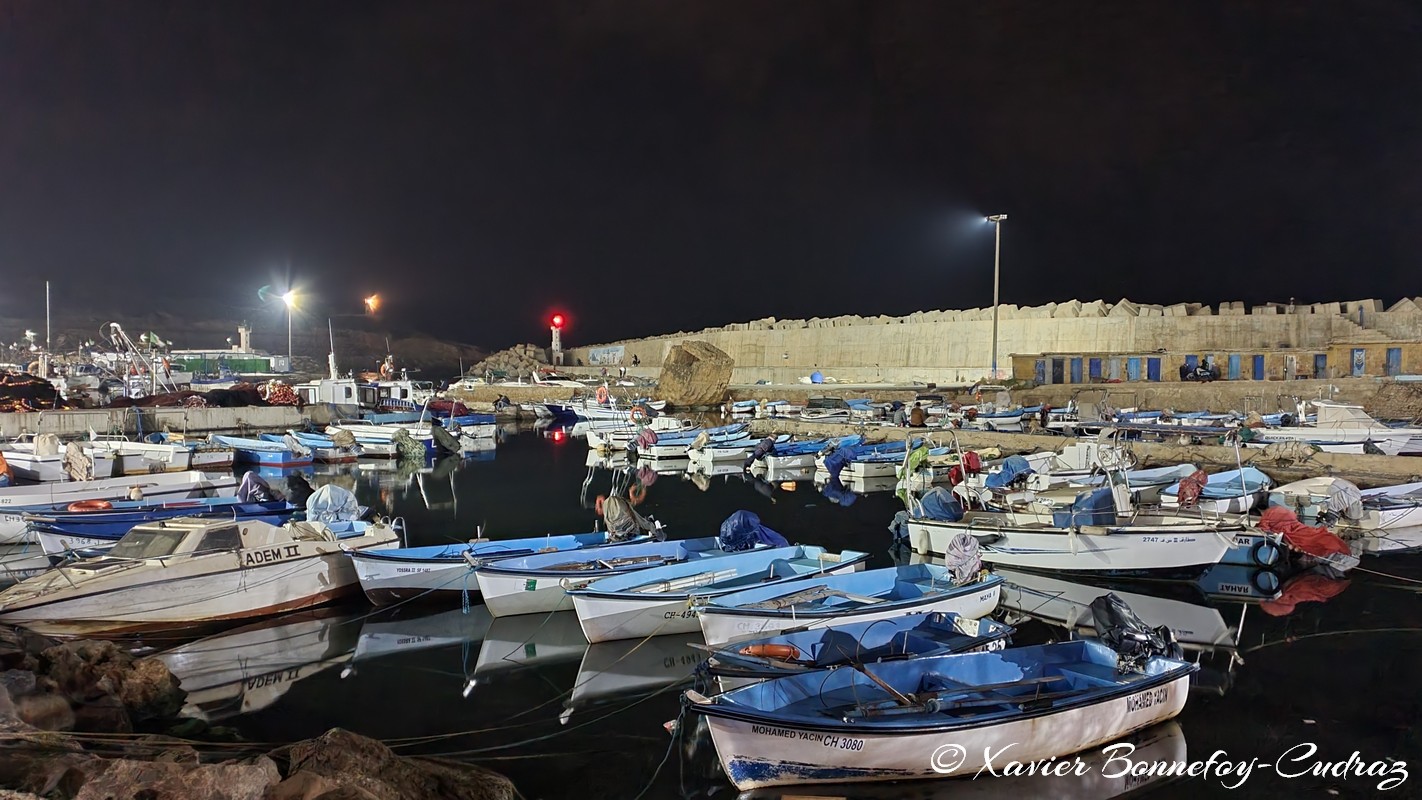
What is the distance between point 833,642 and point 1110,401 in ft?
105

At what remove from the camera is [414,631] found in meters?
11.2

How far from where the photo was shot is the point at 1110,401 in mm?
35719

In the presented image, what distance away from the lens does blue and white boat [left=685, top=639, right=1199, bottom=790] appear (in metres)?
6.33

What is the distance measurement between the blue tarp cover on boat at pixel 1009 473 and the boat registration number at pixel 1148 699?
35.5 ft

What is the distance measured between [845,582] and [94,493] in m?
16.4

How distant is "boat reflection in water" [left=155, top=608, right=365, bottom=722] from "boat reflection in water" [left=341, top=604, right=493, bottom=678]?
0.21m

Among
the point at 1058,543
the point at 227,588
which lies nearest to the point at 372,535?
the point at 227,588

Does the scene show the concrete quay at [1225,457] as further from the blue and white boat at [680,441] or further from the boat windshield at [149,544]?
the boat windshield at [149,544]

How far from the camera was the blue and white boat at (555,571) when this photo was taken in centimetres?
1117

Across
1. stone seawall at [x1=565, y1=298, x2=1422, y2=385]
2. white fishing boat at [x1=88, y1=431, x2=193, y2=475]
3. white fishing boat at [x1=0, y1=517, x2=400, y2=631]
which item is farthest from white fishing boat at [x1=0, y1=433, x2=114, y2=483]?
stone seawall at [x1=565, y1=298, x2=1422, y2=385]

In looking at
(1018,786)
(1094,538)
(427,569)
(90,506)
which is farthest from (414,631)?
(1094,538)

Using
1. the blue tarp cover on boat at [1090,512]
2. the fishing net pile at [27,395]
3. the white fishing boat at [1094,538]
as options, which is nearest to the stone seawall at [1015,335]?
the blue tarp cover on boat at [1090,512]

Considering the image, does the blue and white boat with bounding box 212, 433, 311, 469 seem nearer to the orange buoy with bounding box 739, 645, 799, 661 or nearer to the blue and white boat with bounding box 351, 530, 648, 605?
the blue and white boat with bounding box 351, 530, 648, 605

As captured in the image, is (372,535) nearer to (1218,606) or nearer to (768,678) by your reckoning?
(768,678)
